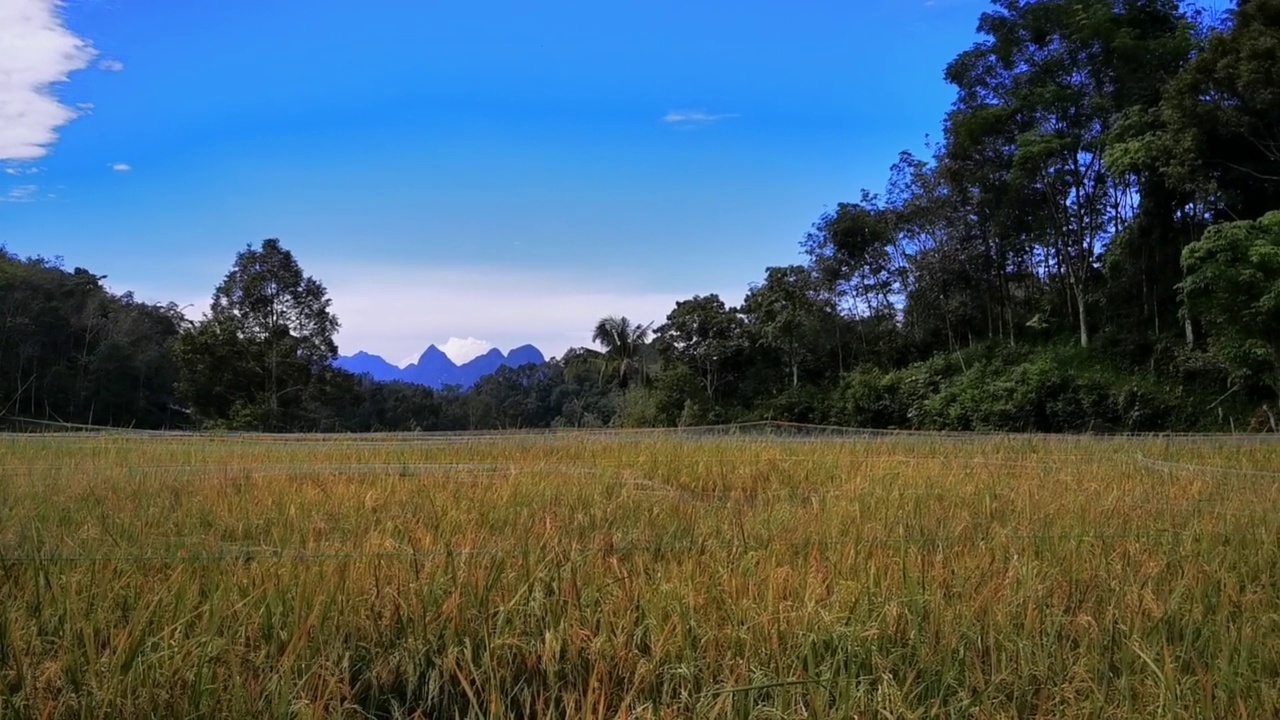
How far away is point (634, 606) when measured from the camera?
2.19 meters

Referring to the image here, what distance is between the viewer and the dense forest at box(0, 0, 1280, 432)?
551 inches

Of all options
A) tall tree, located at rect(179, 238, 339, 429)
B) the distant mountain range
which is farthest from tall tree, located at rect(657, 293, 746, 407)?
the distant mountain range

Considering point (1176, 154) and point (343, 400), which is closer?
point (1176, 154)

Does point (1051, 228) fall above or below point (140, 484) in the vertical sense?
above

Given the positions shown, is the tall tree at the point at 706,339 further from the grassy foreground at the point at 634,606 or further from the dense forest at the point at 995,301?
the grassy foreground at the point at 634,606

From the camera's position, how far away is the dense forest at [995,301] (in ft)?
45.9

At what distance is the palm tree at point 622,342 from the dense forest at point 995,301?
176 centimetres

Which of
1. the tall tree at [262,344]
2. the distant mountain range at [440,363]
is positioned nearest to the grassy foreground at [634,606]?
the tall tree at [262,344]

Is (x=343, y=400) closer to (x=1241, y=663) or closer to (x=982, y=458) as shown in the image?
(x=982, y=458)

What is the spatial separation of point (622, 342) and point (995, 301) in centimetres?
1508

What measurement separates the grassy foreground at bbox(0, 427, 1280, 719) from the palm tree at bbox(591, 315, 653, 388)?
2880cm

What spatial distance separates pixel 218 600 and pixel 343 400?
2319 centimetres

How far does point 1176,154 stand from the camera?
14523 mm

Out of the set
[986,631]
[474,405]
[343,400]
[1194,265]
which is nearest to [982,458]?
[986,631]
